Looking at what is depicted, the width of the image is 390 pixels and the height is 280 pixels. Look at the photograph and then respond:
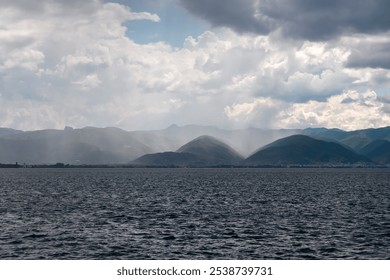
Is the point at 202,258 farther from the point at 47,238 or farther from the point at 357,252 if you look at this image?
the point at 47,238

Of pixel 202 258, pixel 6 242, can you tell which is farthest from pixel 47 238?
pixel 202 258

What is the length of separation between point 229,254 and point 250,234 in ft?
49.0

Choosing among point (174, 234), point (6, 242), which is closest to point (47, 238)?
point (6, 242)

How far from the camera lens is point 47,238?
6956 cm

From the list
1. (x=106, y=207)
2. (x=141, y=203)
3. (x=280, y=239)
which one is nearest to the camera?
(x=280, y=239)

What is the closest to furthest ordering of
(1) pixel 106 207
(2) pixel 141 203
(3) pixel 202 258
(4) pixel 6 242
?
(3) pixel 202 258 < (4) pixel 6 242 < (1) pixel 106 207 < (2) pixel 141 203

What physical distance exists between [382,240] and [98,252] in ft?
129

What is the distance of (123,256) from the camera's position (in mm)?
58844

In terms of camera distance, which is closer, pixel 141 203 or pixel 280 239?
pixel 280 239

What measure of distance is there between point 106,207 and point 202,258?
58097 millimetres

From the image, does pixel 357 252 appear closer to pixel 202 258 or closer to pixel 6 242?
pixel 202 258

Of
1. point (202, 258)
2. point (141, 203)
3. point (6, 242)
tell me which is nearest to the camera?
point (202, 258)
